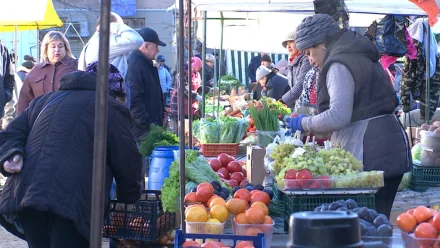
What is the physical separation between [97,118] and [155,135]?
444cm

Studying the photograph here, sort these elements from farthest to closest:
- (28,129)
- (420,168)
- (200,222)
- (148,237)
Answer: (420,168) → (148,237) → (28,129) → (200,222)

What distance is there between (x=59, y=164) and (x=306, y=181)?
1.24 metres

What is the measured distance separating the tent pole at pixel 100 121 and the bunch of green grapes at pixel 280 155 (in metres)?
1.73

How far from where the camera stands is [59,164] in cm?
381

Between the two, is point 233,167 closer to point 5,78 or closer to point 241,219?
point 241,219

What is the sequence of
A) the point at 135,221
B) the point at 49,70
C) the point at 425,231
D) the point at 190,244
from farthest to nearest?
1. the point at 49,70
2. the point at 135,221
3. the point at 190,244
4. the point at 425,231

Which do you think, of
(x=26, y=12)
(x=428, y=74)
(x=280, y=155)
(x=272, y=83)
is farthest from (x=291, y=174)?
(x=26, y=12)

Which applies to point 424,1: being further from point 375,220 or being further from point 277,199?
point 375,220

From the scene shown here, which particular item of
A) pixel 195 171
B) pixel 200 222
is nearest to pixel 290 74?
pixel 195 171

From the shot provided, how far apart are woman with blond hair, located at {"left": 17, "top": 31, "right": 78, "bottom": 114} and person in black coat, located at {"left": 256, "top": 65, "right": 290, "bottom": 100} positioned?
18.3ft

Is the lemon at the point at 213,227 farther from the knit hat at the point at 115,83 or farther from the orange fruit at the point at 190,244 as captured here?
the knit hat at the point at 115,83

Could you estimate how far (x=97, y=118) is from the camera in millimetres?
2582

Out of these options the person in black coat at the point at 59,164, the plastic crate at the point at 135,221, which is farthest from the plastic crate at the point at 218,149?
the person in black coat at the point at 59,164

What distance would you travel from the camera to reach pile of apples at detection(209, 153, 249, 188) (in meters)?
5.24
